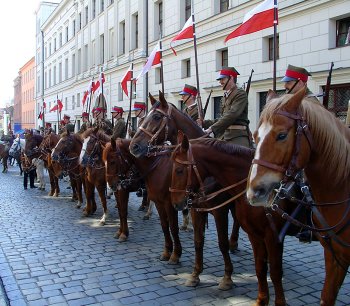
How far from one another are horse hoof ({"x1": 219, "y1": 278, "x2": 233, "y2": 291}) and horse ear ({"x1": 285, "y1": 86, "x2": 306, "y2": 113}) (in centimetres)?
304

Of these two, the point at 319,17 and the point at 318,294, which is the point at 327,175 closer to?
the point at 318,294

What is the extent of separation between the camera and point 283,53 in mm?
14633

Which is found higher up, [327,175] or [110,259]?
[327,175]

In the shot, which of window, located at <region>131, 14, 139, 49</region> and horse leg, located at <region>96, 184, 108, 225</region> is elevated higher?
window, located at <region>131, 14, 139, 49</region>

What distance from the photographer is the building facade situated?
222 ft

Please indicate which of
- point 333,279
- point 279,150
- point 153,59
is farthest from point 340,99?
point 279,150

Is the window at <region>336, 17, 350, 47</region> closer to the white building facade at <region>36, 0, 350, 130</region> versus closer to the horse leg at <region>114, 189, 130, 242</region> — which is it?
the white building facade at <region>36, 0, 350, 130</region>

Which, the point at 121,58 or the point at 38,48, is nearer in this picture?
the point at 121,58

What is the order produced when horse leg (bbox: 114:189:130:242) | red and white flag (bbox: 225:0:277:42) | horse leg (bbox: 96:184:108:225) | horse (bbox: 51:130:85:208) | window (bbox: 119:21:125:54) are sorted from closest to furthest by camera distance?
red and white flag (bbox: 225:0:277:42)
horse leg (bbox: 114:189:130:242)
horse leg (bbox: 96:184:108:225)
horse (bbox: 51:130:85:208)
window (bbox: 119:21:125:54)

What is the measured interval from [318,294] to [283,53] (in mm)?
11285

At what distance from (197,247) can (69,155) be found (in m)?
7.19

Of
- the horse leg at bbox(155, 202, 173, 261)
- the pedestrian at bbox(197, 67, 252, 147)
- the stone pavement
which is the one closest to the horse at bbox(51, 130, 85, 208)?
the stone pavement

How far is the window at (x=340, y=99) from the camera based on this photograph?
12.8 m

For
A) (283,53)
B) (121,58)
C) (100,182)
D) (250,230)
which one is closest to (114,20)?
(121,58)
